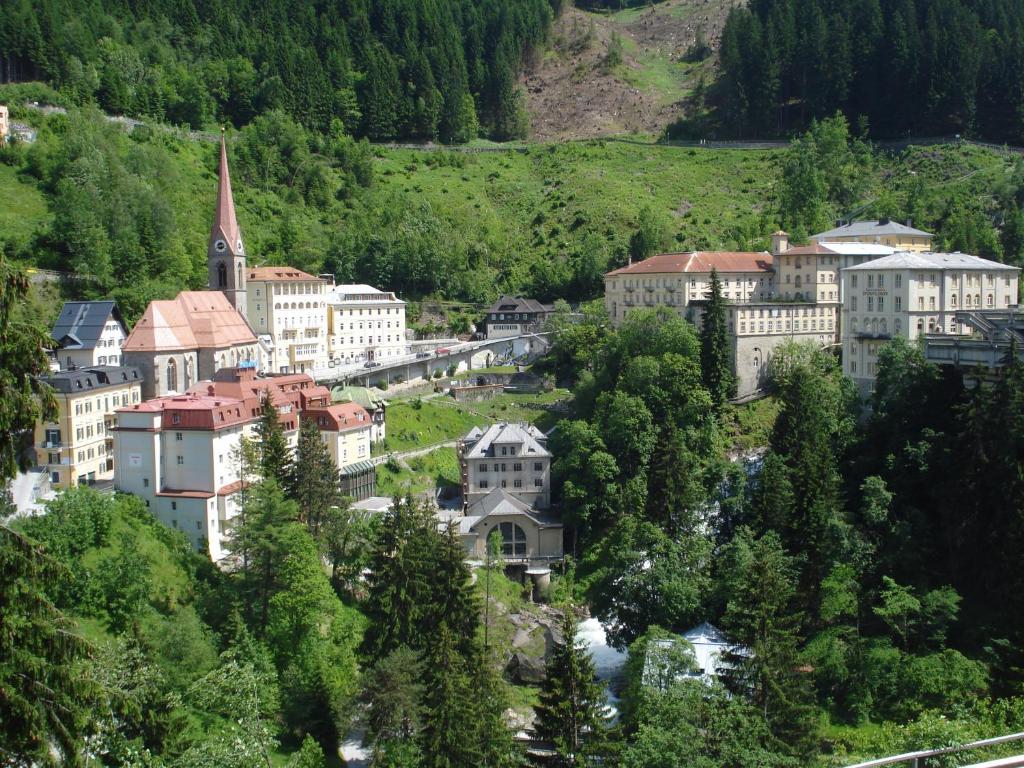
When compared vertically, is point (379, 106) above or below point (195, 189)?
above

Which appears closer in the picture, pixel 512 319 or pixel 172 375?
pixel 172 375

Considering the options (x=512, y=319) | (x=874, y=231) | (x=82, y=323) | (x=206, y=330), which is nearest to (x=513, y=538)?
(x=206, y=330)

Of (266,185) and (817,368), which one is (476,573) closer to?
(817,368)

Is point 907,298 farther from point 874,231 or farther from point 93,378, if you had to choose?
point 93,378

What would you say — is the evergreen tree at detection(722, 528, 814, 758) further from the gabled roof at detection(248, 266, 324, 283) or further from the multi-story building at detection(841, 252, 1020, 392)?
the gabled roof at detection(248, 266, 324, 283)

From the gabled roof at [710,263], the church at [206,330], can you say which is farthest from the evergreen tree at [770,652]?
the church at [206,330]

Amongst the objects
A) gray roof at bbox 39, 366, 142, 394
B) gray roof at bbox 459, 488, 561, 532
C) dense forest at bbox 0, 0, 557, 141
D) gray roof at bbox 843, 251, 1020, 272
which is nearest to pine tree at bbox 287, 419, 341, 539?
gray roof at bbox 459, 488, 561, 532

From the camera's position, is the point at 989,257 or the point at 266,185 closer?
the point at 989,257

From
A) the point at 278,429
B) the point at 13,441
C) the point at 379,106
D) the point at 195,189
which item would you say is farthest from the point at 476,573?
the point at 379,106
